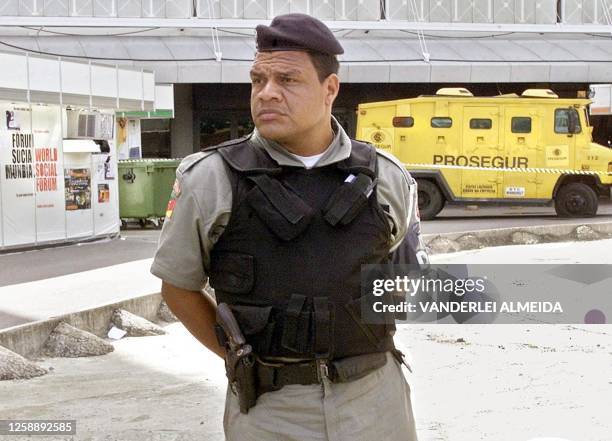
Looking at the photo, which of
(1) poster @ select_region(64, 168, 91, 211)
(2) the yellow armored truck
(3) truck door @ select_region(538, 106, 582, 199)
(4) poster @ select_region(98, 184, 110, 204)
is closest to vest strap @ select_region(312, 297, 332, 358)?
(1) poster @ select_region(64, 168, 91, 211)

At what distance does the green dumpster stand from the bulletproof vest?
17.2 m

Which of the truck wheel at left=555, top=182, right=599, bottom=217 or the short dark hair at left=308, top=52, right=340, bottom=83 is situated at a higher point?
the short dark hair at left=308, top=52, right=340, bottom=83

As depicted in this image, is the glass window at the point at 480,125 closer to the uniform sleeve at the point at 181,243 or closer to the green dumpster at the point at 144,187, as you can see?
the green dumpster at the point at 144,187

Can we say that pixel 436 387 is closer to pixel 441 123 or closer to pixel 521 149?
pixel 441 123

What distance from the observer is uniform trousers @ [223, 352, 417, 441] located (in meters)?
2.56

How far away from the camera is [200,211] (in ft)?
8.39

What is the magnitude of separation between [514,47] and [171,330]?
19.3 m

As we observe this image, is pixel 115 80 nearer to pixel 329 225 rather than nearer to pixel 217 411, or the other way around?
pixel 217 411

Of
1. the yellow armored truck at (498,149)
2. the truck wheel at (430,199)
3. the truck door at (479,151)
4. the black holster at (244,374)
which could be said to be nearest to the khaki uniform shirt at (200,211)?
the black holster at (244,374)

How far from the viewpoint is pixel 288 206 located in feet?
8.36

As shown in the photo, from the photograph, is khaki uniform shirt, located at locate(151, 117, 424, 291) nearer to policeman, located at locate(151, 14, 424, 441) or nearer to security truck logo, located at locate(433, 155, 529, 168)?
policeman, located at locate(151, 14, 424, 441)

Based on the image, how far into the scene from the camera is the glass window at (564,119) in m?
20.6

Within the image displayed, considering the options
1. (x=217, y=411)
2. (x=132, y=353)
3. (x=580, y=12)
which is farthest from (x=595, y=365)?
(x=580, y=12)

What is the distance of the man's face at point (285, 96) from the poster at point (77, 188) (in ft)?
45.8
